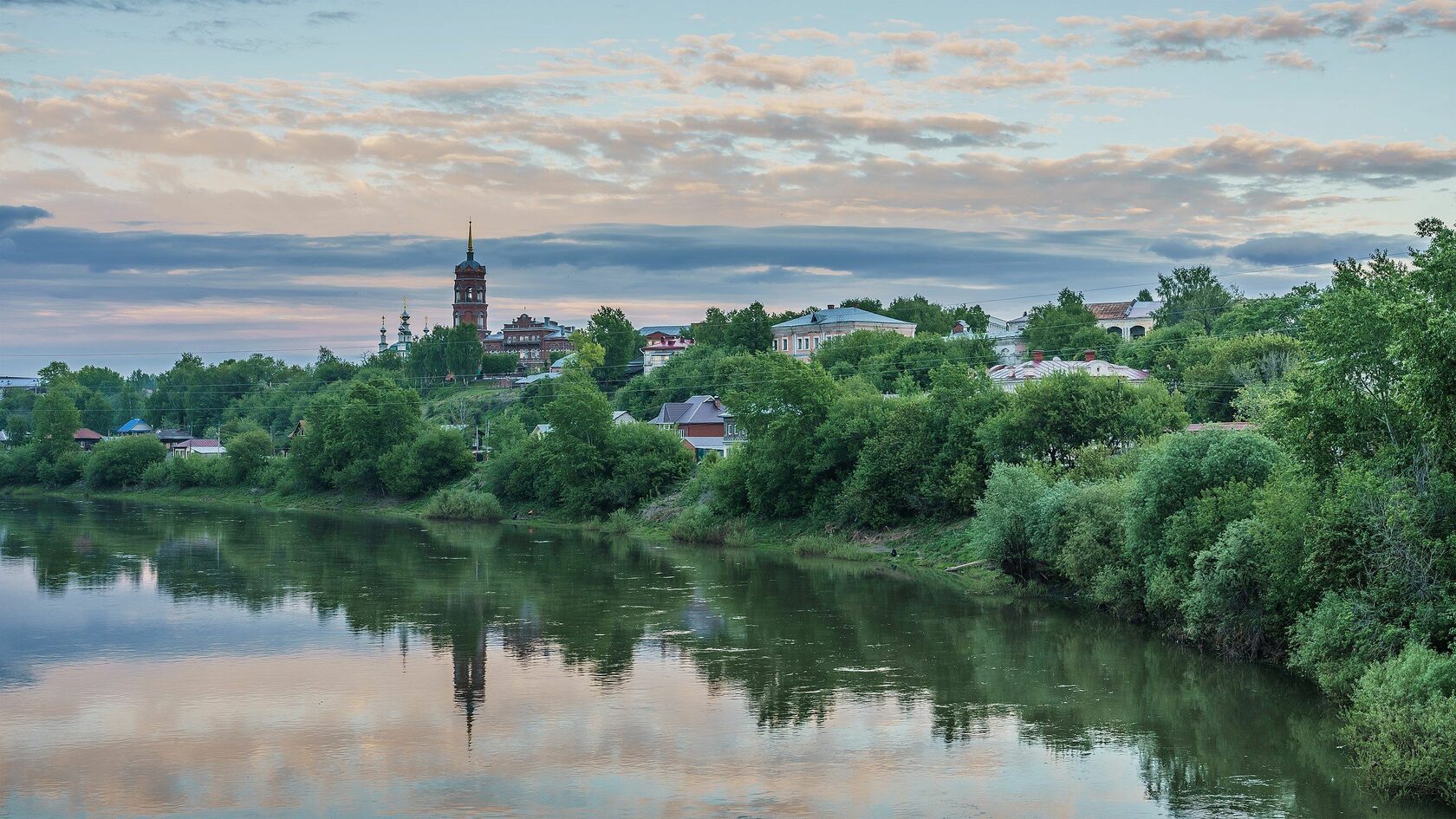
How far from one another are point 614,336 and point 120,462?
47.0m

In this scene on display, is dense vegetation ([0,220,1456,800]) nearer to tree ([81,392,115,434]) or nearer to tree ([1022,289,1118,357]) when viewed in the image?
tree ([1022,289,1118,357])

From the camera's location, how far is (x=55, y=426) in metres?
108

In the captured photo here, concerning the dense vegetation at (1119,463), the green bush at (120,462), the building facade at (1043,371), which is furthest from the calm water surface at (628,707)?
the green bush at (120,462)

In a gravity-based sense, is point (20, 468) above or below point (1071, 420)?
below

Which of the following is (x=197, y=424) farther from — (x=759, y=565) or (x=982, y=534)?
(x=982, y=534)

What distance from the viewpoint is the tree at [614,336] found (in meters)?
128

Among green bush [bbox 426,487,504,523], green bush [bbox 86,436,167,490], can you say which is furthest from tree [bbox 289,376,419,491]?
green bush [bbox 86,436,167,490]

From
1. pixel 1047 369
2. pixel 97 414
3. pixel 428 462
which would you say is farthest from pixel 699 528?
pixel 97 414

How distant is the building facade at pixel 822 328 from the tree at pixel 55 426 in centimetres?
6034

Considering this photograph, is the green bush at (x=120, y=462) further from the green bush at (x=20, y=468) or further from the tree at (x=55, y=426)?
the green bush at (x=20, y=468)

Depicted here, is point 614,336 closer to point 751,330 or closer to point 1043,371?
point 751,330

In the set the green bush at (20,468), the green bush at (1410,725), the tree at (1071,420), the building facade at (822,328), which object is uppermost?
the building facade at (822,328)

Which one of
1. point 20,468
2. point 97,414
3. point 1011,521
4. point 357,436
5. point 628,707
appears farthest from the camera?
point 97,414

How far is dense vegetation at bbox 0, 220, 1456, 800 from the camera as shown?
2245 cm
